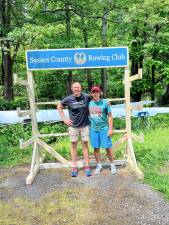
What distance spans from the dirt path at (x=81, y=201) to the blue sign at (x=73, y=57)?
82.3 inches

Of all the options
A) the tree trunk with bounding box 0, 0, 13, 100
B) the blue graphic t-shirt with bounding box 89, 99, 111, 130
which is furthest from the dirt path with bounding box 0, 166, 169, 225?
the tree trunk with bounding box 0, 0, 13, 100

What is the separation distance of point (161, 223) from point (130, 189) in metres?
1.25

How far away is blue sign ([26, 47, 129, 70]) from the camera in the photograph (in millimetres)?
7277

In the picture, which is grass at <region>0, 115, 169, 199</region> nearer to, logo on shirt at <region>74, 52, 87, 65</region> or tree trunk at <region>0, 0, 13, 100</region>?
logo on shirt at <region>74, 52, 87, 65</region>

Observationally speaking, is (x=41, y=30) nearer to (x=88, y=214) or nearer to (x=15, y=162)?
(x=15, y=162)

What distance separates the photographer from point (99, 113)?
23.2 ft

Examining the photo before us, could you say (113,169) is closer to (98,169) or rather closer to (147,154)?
(98,169)

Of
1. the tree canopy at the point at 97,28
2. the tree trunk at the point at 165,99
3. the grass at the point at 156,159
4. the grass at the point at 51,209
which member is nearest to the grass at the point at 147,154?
the grass at the point at 156,159

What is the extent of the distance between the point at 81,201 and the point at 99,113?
1887mm

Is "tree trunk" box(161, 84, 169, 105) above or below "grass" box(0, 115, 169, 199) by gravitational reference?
below

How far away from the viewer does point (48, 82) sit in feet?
64.5

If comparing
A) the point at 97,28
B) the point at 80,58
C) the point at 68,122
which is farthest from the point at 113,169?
the point at 97,28

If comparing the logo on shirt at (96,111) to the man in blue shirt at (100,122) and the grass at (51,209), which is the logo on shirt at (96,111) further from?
the grass at (51,209)

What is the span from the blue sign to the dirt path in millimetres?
2091
